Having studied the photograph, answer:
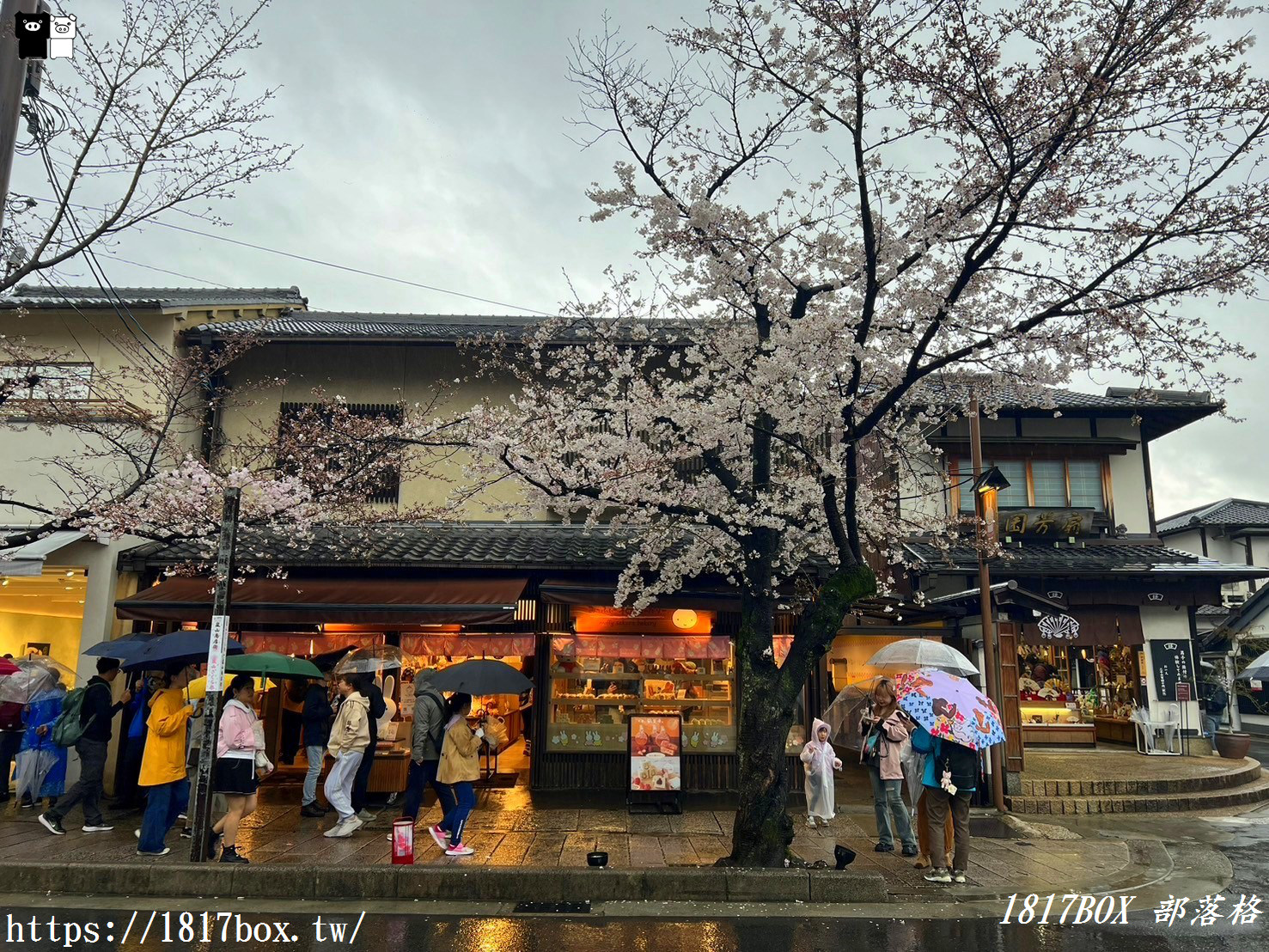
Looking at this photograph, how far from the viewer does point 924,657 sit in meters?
10.5

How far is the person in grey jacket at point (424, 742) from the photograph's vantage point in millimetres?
9820

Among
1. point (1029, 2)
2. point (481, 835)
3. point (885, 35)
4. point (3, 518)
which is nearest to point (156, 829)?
point (481, 835)

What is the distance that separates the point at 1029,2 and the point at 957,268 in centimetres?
264

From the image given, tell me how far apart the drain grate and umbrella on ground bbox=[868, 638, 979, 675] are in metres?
5.20

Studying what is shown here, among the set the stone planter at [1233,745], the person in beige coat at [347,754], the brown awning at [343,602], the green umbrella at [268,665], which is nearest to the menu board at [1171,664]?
the stone planter at [1233,745]

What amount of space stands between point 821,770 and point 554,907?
15.6 ft

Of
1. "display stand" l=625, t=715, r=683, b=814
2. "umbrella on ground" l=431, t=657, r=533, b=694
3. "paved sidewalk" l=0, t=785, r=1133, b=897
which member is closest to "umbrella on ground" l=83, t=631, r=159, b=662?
"paved sidewalk" l=0, t=785, r=1133, b=897

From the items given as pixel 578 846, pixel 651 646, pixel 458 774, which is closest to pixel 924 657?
pixel 651 646

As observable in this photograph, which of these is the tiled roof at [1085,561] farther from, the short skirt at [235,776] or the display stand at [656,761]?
the short skirt at [235,776]

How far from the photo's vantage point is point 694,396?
1295 cm

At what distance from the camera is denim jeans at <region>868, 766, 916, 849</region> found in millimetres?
9742

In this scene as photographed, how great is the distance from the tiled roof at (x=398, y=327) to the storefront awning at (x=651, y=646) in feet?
16.3

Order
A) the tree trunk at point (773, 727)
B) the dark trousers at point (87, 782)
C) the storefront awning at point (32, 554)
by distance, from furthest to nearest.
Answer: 1. the storefront awning at point (32, 554)
2. the dark trousers at point (87, 782)
3. the tree trunk at point (773, 727)

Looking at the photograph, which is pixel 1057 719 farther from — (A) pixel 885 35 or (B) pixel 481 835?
(A) pixel 885 35
